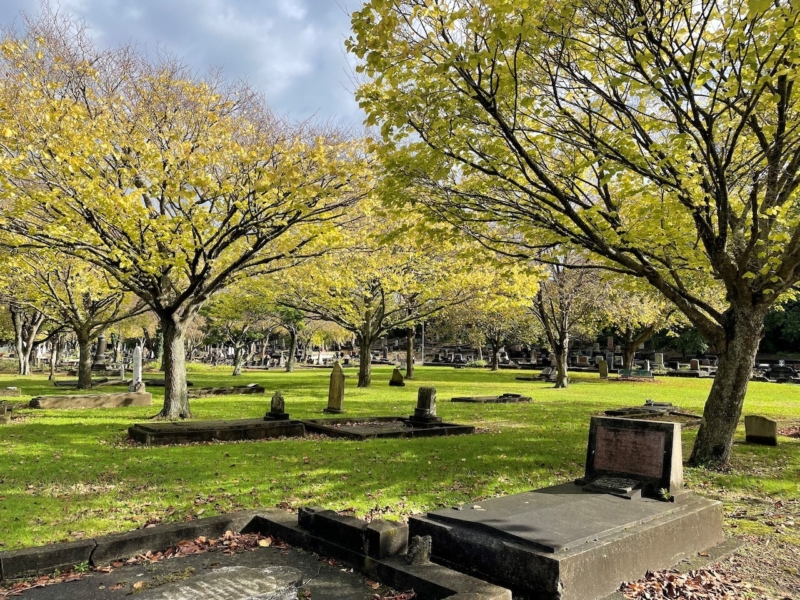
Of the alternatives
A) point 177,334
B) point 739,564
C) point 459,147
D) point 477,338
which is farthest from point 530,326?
point 739,564

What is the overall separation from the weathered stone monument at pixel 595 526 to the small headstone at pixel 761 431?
7.83 metres

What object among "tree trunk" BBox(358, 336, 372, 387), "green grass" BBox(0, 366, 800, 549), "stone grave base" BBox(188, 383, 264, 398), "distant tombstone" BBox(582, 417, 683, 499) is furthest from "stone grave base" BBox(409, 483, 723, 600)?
"tree trunk" BBox(358, 336, 372, 387)

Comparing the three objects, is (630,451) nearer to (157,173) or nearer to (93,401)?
(157,173)

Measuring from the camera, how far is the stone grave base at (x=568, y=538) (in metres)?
4.73

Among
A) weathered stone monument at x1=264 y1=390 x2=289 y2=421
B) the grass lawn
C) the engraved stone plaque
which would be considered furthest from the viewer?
weathered stone monument at x1=264 y1=390 x2=289 y2=421

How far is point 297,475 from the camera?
951cm

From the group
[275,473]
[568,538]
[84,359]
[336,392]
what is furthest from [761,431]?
[84,359]

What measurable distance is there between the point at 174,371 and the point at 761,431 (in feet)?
46.9

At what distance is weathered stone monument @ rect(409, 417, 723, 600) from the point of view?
4777 mm

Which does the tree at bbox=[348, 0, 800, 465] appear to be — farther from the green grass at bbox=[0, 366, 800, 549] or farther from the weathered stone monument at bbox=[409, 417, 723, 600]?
the weathered stone monument at bbox=[409, 417, 723, 600]

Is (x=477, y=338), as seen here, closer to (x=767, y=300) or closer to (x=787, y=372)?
(x=787, y=372)

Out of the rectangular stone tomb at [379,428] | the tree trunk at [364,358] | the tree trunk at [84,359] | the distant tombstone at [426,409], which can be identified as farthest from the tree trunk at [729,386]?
the tree trunk at [84,359]

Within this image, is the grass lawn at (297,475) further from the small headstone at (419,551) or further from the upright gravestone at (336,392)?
the upright gravestone at (336,392)

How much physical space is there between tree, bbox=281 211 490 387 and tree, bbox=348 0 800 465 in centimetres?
926
